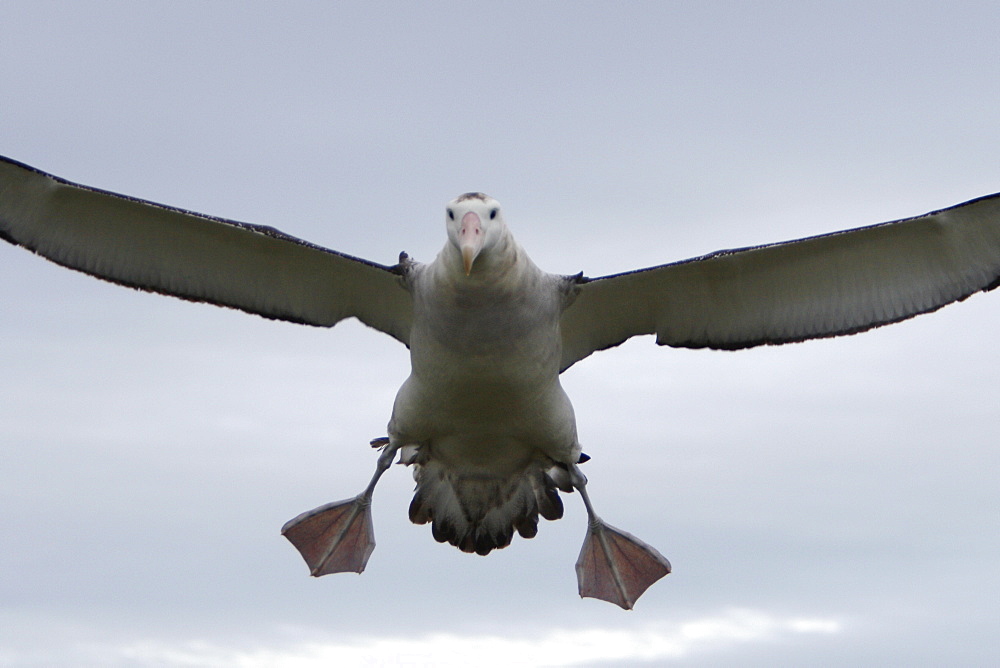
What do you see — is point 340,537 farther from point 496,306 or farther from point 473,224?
point 473,224

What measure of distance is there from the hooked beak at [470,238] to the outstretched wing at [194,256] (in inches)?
70.1

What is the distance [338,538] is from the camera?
1388 centimetres

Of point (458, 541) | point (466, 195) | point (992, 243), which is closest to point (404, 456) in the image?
point (458, 541)

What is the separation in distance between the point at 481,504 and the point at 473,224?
3293 mm

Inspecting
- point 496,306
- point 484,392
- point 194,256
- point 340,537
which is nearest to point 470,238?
point 496,306

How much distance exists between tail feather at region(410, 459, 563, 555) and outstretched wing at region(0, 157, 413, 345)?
4.10ft

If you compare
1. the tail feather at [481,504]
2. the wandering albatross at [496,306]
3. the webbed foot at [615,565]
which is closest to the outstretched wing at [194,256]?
the wandering albatross at [496,306]

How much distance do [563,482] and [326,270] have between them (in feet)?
8.38

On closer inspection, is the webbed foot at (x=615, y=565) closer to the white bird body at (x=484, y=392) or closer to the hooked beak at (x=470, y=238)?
the white bird body at (x=484, y=392)

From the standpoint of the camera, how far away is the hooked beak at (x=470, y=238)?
408 inches

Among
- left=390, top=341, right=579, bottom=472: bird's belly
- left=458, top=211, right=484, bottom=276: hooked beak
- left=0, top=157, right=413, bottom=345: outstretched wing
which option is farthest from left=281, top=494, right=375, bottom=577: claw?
left=458, top=211, right=484, bottom=276: hooked beak

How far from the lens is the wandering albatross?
38.2 ft

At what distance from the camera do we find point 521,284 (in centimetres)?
1122

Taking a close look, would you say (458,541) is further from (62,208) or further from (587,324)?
(62,208)
